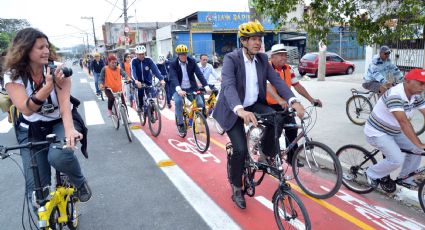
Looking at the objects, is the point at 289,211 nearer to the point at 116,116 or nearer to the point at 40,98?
the point at 40,98

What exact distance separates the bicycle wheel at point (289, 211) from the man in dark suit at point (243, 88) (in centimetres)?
65

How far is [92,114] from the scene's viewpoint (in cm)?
1069

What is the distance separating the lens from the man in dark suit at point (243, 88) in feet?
11.0

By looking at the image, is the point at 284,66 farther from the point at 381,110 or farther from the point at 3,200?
the point at 3,200

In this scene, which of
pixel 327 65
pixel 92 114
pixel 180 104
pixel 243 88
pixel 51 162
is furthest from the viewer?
pixel 327 65

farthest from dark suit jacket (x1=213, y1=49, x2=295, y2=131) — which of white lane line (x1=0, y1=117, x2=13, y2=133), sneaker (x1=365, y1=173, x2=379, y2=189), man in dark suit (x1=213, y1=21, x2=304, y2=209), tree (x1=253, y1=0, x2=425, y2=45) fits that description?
white lane line (x1=0, y1=117, x2=13, y2=133)

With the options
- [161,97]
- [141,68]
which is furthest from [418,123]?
[161,97]

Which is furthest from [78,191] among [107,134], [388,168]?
[107,134]

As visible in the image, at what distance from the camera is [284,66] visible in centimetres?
501

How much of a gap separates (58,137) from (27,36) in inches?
33.7

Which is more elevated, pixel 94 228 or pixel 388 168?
pixel 388 168

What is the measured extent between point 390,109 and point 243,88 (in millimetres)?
1515

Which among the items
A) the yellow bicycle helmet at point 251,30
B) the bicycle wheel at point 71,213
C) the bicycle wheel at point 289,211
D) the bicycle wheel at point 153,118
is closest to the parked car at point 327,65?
the bicycle wheel at point 153,118

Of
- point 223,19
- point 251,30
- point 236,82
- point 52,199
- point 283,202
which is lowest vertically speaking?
point 283,202
